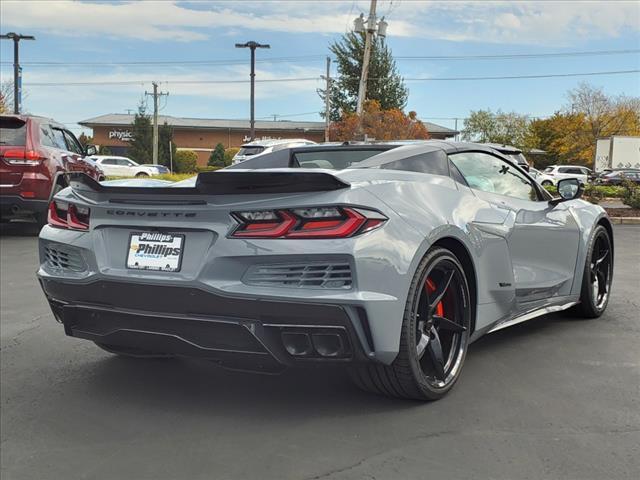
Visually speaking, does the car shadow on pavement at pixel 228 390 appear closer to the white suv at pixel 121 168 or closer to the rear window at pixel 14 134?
the rear window at pixel 14 134

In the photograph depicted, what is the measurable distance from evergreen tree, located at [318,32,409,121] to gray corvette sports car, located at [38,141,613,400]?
167 ft

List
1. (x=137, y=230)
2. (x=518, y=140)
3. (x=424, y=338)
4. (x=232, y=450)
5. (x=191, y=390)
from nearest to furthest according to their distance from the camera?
(x=232, y=450) → (x=137, y=230) → (x=424, y=338) → (x=191, y=390) → (x=518, y=140)

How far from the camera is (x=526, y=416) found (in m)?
3.19

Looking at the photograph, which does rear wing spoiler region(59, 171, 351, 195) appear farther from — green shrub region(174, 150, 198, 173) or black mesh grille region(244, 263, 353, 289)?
green shrub region(174, 150, 198, 173)

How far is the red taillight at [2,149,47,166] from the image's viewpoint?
388 inches

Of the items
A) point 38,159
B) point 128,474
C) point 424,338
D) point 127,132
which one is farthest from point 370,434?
point 127,132

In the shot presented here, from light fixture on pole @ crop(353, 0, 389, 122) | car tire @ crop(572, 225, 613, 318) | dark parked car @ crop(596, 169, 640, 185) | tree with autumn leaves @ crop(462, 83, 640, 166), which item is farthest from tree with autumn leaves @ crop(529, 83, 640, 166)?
car tire @ crop(572, 225, 613, 318)

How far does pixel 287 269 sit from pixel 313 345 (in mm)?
350

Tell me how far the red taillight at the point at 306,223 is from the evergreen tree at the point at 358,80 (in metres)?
51.5

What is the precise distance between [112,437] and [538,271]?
279 cm

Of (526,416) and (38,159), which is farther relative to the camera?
(38,159)

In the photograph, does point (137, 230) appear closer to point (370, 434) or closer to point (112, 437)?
point (112, 437)

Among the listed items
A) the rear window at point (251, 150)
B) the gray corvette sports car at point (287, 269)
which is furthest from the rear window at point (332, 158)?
the rear window at point (251, 150)

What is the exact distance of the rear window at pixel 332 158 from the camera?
4.07 metres
